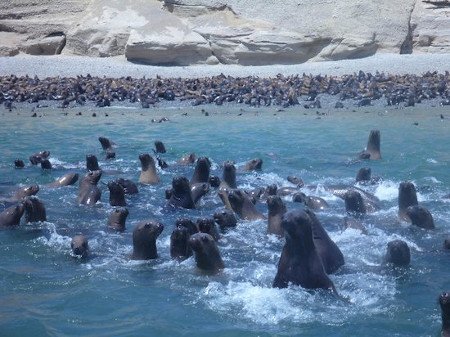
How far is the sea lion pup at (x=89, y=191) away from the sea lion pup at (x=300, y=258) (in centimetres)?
448

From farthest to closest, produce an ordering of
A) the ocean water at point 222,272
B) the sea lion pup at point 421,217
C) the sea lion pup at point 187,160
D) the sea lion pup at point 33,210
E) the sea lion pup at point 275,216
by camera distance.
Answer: the sea lion pup at point 187,160 < the sea lion pup at point 33,210 < the sea lion pup at point 421,217 < the sea lion pup at point 275,216 < the ocean water at point 222,272

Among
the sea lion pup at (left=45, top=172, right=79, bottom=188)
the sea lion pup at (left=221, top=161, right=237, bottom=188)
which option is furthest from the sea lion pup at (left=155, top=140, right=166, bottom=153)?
the sea lion pup at (left=221, top=161, right=237, bottom=188)

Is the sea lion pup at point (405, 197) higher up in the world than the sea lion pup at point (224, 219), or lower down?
higher up

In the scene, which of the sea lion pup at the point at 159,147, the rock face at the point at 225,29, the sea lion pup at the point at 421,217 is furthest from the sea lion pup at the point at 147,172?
the rock face at the point at 225,29

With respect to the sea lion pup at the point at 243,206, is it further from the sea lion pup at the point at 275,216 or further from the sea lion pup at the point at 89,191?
the sea lion pup at the point at 89,191

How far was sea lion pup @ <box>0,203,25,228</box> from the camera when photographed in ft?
32.0

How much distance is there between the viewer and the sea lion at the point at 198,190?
10.8 meters

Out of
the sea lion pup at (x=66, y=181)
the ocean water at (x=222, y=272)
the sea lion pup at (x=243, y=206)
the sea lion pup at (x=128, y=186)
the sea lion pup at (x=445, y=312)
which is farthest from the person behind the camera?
the sea lion pup at (x=66, y=181)

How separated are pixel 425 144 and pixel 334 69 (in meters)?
13.6

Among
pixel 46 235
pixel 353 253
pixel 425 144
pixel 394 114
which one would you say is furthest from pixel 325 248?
pixel 394 114

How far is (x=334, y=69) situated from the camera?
100.0 ft

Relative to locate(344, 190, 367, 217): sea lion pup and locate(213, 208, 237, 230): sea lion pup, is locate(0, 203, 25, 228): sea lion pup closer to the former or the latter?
locate(213, 208, 237, 230): sea lion pup

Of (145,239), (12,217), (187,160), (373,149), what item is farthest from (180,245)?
(373,149)

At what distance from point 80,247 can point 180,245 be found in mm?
1095
